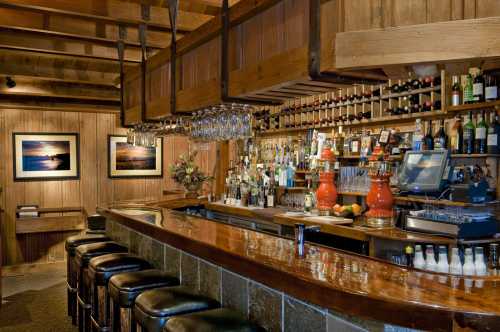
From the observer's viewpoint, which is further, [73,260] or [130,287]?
[73,260]

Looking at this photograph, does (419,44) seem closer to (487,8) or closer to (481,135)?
(487,8)

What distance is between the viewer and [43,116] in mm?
7805

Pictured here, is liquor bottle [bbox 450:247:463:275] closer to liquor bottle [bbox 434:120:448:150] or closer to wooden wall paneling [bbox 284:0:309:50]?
liquor bottle [bbox 434:120:448:150]

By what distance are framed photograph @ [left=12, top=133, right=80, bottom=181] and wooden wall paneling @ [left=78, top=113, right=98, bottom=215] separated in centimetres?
11

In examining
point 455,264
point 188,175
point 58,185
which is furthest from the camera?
point 58,185

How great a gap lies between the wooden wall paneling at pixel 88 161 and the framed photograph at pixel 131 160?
0.92 ft

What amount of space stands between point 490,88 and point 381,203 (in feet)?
4.35

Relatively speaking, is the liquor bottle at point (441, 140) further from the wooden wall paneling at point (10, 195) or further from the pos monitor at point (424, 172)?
the wooden wall paneling at point (10, 195)

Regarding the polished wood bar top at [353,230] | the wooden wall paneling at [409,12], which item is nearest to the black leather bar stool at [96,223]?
the polished wood bar top at [353,230]

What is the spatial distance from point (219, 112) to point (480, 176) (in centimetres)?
222

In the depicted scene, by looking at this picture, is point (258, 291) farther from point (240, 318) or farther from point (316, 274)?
point (316, 274)

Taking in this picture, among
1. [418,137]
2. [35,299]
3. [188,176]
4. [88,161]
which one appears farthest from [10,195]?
[418,137]

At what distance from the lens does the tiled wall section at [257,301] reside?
179 centimetres

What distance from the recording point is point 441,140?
4.32 meters
